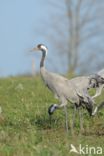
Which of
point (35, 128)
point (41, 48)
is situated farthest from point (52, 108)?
point (41, 48)

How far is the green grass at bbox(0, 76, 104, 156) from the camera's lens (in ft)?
41.5

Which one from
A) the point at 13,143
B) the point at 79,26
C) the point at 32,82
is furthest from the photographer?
the point at 79,26

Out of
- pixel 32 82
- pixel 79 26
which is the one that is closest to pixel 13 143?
pixel 32 82

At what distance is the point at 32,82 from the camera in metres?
23.3

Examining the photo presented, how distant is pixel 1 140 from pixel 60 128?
6.50 feet

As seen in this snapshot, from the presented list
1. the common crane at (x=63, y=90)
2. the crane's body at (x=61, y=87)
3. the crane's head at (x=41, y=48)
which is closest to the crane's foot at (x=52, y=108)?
the common crane at (x=63, y=90)

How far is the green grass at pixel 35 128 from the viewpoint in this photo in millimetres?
12641

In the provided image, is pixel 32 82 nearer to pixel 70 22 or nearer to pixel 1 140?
pixel 1 140

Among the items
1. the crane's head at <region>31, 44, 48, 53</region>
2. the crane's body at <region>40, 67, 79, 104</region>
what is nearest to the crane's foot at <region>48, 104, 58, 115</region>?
the crane's body at <region>40, 67, 79, 104</region>

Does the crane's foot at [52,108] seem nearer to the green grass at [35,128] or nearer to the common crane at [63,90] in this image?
the common crane at [63,90]

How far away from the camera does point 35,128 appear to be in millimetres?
14953

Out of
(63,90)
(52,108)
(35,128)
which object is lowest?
(35,128)

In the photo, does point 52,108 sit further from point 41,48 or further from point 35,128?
point 41,48

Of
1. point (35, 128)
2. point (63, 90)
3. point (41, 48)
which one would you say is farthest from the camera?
point (41, 48)
